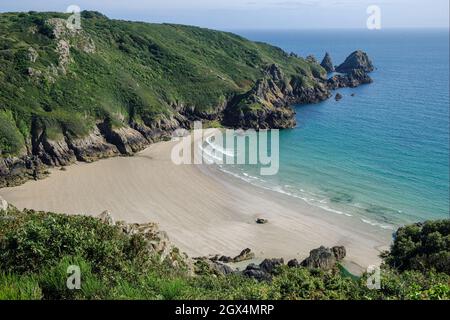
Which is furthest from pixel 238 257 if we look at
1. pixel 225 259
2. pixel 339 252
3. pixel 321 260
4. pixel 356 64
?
pixel 356 64

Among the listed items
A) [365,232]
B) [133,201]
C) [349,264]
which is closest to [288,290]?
[349,264]

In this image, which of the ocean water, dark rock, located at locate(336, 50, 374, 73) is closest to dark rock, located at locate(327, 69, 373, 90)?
the ocean water

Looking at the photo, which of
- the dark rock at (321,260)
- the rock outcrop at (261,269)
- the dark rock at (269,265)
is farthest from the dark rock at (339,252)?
the dark rock at (269,265)

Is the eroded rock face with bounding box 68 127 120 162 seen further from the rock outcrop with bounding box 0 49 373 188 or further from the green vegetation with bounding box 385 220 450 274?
the green vegetation with bounding box 385 220 450 274

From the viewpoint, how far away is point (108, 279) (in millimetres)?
12766

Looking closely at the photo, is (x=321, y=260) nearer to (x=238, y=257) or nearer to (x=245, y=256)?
(x=245, y=256)

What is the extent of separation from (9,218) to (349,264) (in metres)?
24.8

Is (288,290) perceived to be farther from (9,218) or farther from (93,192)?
(93,192)

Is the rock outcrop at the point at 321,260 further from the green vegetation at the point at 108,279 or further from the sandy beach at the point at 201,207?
the green vegetation at the point at 108,279

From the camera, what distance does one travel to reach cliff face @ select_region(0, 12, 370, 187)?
59406 millimetres

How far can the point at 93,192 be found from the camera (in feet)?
164

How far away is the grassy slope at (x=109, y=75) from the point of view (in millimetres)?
63188

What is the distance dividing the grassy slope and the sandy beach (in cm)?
906

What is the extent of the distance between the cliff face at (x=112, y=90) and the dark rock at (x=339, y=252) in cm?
3434
